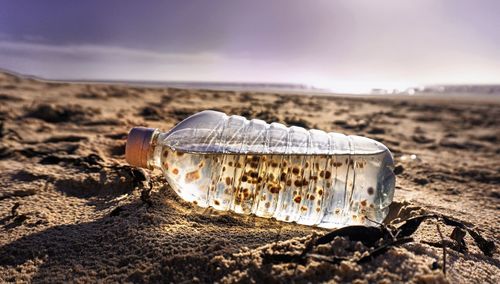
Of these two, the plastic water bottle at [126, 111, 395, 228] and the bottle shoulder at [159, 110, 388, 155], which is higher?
the bottle shoulder at [159, 110, 388, 155]

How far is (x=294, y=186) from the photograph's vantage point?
1854mm

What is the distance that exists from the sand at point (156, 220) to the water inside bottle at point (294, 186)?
8cm

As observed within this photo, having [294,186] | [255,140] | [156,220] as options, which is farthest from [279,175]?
[156,220]

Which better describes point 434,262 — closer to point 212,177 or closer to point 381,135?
point 212,177

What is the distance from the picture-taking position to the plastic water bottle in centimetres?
186

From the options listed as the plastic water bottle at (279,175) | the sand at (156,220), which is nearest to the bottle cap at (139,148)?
the plastic water bottle at (279,175)

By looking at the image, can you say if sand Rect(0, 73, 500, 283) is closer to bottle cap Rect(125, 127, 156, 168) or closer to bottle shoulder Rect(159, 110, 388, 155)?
bottle cap Rect(125, 127, 156, 168)

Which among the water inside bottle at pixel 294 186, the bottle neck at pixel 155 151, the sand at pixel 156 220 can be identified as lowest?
the sand at pixel 156 220

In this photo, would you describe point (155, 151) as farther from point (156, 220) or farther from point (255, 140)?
point (255, 140)

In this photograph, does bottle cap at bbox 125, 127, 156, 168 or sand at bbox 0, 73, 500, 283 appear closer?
sand at bbox 0, 73, 500, 283

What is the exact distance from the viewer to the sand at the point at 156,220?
1366mm

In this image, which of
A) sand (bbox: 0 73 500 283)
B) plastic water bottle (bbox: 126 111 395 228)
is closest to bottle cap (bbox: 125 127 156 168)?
plastic water bottle (bbox: 126 111 395 228)

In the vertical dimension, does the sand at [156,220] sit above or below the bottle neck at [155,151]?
below

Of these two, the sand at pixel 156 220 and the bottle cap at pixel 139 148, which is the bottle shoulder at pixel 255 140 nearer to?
the bottle cap at pixel 139 148
